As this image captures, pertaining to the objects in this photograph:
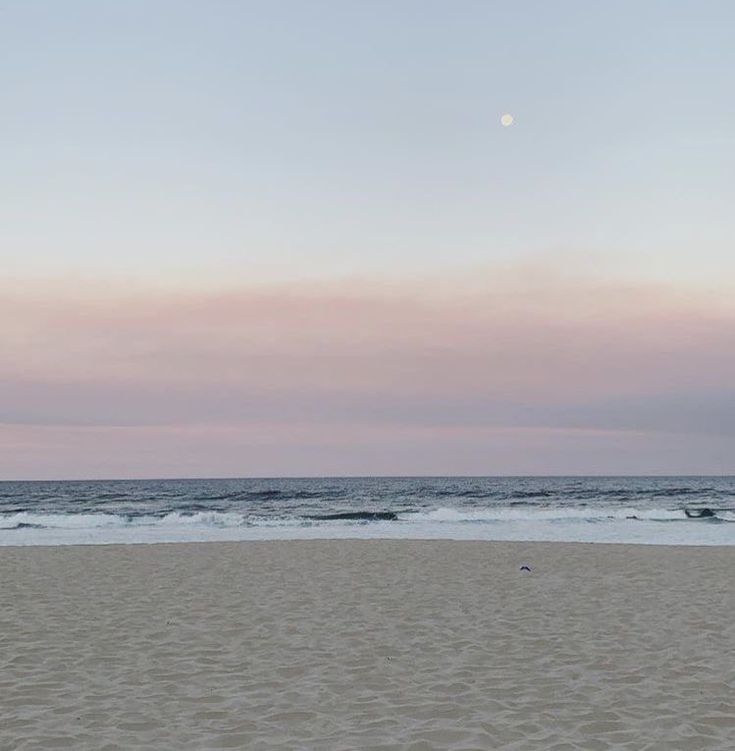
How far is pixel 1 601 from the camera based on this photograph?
541 inches

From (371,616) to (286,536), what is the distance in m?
18.3

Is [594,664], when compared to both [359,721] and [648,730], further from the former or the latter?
[359,721]

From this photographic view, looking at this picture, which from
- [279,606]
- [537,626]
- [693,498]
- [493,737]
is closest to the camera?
[493,737]

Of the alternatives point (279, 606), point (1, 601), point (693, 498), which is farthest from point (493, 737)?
point (693, 498)

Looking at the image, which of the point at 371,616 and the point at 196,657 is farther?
the point at 371,616

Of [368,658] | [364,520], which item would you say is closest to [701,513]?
[364,520]

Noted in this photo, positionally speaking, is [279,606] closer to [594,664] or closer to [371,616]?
[371,616]

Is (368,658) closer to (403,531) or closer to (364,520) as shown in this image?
(403,531)

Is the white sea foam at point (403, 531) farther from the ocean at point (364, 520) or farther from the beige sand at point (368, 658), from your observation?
the beige sand at point (368, 658)

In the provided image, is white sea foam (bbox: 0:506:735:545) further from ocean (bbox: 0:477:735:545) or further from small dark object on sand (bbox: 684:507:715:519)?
small dark object on sand (bbox: 684:507:715:519)

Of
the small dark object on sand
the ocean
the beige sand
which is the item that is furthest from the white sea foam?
the beige sand

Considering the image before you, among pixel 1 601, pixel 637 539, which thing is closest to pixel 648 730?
pixel 1 601

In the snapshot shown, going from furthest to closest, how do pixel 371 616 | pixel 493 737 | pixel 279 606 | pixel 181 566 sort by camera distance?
pixel 181 566, pixel 279 606, pixel 371 616, pixel 493 737

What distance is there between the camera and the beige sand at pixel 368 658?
6.90 meters
